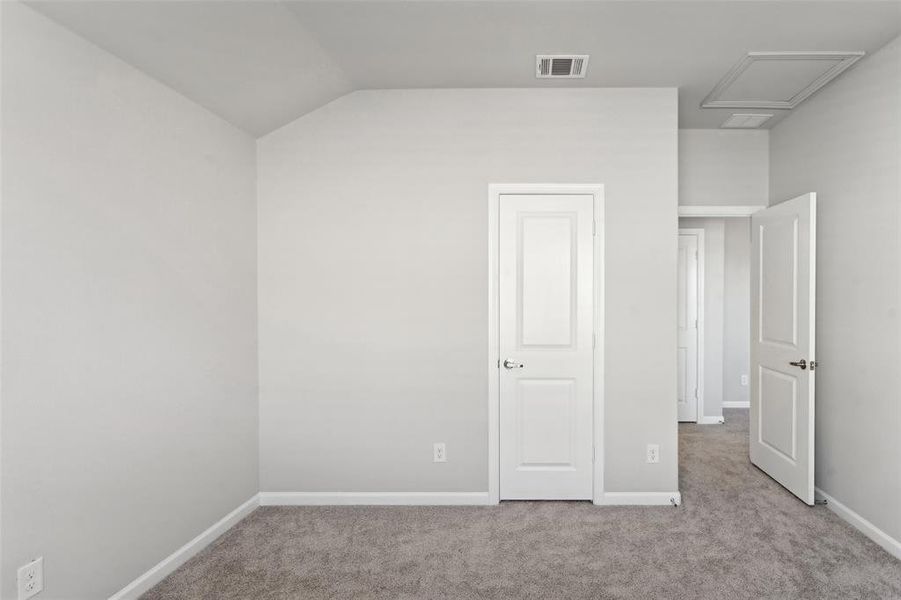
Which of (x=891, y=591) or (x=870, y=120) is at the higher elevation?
(x=870, y=120)

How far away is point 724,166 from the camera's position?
3.83 meters

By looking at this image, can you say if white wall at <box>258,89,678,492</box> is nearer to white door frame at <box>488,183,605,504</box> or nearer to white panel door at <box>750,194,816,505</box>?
white door frame at <box>488,183,605,504</box>

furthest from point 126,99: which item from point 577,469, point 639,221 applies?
point 577,469

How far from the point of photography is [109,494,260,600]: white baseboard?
217 centimetres

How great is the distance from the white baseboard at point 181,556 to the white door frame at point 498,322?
5.31ft

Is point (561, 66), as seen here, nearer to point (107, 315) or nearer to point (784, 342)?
point (784, 342)

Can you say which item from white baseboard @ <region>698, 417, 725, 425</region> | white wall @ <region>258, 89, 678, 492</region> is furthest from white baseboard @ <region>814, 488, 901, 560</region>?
white baseboard @ <region>698, 417, 725, 425</region>

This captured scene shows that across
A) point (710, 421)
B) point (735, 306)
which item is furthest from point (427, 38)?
point (735, 306)

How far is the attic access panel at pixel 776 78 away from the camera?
8.77 ft

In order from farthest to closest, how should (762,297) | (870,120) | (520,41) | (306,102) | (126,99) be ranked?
(762,297), (306,102), (870,120), (520,41), (126,99)

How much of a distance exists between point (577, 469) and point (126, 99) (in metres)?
3.31

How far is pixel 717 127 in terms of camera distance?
3766 mm

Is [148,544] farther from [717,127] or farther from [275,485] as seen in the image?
[717,127]

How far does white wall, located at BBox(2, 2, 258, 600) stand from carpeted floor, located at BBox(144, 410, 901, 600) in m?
0.43
